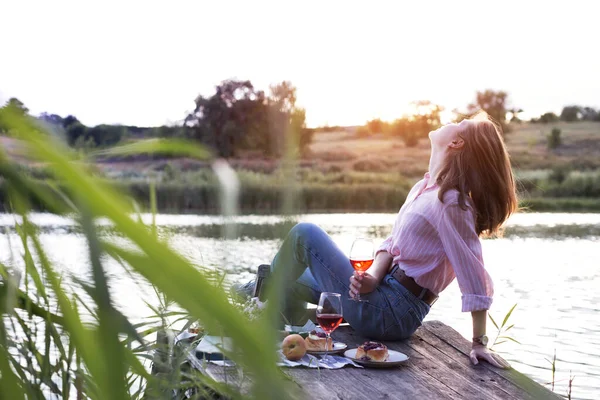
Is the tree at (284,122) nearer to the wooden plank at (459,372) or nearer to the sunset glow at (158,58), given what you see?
the sunset glow at (158,58)

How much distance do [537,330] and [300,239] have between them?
13.3 ft

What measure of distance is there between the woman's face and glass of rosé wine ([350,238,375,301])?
55 cm

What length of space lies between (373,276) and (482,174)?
690 mm

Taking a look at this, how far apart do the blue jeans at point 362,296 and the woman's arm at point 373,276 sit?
0.13ft

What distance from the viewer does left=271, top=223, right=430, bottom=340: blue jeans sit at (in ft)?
11.7

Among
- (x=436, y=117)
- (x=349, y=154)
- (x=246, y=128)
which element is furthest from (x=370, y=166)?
(x=246, y=128)

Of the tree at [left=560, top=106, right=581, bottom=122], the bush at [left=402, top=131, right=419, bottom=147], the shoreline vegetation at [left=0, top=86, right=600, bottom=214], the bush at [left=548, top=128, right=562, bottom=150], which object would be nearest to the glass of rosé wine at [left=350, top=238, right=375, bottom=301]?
the shoreline vegetation at [left=0, top=86, right=600, bottom=214]

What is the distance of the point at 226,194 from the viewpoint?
362 mm

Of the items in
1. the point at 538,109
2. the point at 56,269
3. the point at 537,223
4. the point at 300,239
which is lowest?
the point at 537,223

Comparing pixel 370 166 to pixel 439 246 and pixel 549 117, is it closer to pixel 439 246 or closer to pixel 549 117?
pixel 549 117

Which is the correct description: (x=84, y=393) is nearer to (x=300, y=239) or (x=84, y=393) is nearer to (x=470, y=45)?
(x=300, y=239)

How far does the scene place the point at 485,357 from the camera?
123 inches

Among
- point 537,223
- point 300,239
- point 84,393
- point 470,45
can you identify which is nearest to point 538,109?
point 470,45

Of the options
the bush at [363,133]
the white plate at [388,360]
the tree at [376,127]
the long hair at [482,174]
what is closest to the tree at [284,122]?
the white plate at [388,360]
